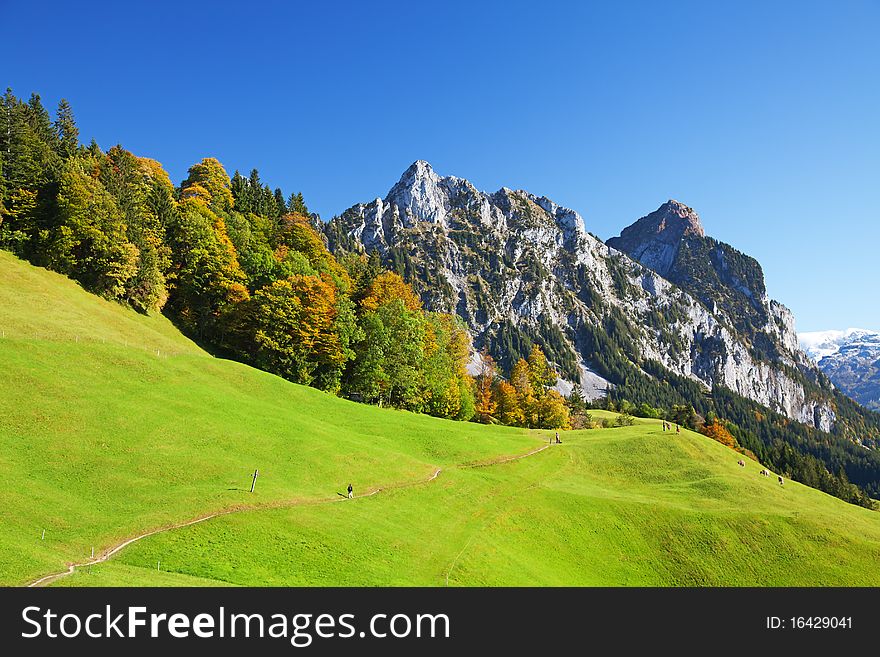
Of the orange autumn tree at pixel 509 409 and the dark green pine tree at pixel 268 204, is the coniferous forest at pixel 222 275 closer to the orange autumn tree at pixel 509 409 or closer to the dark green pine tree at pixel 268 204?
the orange autumn tree at pixel 509 409

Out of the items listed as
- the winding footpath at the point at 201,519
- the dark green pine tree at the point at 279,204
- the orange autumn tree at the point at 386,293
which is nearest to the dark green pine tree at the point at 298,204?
the dark green pine tree at the point at 279,204

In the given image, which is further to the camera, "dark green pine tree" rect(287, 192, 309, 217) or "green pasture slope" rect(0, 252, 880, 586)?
"dark green pine tree" rect(287, 192, 309, 217)

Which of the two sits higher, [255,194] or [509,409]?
[255,194]

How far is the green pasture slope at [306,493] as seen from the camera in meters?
28.3

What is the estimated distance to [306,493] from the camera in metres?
37.9

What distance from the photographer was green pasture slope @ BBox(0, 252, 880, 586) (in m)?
28.3

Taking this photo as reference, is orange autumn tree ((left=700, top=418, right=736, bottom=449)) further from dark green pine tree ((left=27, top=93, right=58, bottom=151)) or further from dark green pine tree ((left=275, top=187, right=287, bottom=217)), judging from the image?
dark green pine tree ((left=27, top=93, right=58, bottom=151))

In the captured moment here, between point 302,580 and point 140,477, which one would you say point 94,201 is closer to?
point 140,477

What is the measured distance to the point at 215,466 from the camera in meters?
39.0

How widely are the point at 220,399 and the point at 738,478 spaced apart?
60281mm

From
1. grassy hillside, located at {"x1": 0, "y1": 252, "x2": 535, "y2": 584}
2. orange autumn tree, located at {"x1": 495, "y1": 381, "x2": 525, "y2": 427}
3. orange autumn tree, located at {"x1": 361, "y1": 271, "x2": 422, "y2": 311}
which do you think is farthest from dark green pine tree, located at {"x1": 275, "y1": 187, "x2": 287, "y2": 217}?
orange autumn tree, located at {"x1": 495, "y1": 381, "x2": 525, "y2": 427}

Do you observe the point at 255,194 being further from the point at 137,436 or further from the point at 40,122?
the point at 137,436

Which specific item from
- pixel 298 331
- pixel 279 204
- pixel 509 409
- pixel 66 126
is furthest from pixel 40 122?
pixel 509 409
